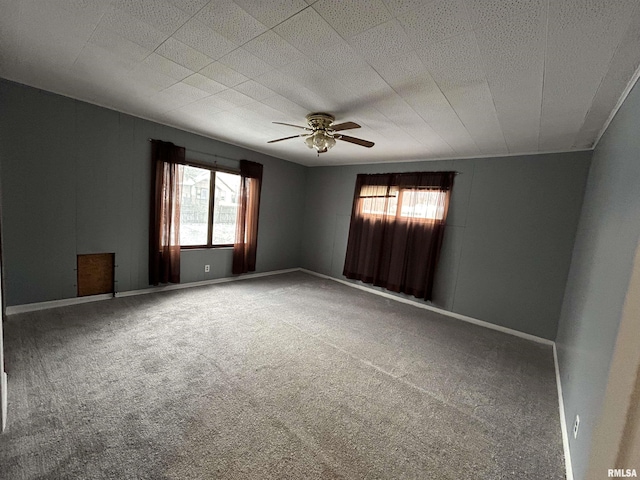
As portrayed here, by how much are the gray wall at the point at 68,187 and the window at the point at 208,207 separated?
393mm

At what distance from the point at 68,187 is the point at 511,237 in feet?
18.6

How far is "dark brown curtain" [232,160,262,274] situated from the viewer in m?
4.86

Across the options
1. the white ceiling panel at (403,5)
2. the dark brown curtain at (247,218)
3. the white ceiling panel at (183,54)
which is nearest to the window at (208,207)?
the dark brown curtain at (247,218)

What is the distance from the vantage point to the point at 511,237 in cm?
366

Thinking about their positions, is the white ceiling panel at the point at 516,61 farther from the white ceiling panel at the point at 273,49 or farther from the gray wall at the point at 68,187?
the gray wall at the point at 68,187

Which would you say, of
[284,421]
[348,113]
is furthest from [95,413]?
[348,113]

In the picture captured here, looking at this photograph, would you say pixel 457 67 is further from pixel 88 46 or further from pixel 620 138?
pixel 88 46

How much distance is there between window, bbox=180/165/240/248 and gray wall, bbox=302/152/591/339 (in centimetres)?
315

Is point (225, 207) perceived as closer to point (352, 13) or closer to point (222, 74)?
point (222, 74)

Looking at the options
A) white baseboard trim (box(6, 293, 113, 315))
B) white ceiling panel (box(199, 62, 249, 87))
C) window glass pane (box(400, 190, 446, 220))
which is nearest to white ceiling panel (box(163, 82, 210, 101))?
white ceiling panel (box(199, 62, 249, 87))

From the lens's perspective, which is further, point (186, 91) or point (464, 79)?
point (186, 91)

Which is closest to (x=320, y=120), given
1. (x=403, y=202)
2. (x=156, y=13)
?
(x=156, y=13)

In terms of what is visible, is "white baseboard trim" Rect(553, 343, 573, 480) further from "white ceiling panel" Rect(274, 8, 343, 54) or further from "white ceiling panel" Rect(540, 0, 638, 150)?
"white ceiling panel" Rect(274, 8, 343, 54)

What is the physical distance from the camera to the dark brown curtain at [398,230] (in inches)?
167
